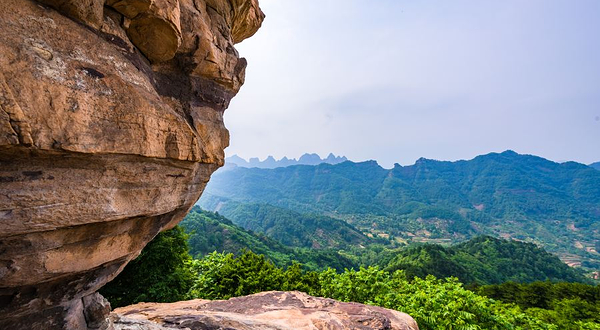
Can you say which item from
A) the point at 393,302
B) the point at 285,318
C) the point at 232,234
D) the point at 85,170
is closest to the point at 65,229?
the point at 85,170

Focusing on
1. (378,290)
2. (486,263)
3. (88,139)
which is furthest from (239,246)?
(88,139)

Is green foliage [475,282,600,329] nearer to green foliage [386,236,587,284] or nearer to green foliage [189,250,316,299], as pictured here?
green foliage [189,250,316,299]

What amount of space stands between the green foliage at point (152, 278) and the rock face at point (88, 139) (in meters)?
8.75

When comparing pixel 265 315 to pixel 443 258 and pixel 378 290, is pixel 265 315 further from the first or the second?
pixel 443 258

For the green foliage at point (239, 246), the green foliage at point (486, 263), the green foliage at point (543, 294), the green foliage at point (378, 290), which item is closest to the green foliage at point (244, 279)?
the green foliage at point (378, 290)

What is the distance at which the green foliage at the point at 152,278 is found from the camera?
13672 millimetres

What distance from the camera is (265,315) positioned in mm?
9422

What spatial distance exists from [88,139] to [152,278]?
12789 millimetres

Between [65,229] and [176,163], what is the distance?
84.2 inches

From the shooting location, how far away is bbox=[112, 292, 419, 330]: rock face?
289 inches

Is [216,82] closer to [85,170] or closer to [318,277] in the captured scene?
[85,170]

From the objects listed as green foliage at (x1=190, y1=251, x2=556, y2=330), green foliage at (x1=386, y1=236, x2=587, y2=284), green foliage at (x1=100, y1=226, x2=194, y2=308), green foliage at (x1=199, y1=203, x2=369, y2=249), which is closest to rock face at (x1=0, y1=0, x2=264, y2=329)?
green foliage at (x1=100, y1=226, x2=194, y2=308)

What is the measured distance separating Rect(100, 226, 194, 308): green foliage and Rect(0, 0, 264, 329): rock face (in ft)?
28.7

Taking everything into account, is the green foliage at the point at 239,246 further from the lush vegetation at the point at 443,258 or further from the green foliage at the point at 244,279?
the green foliage at the point at 244,279
